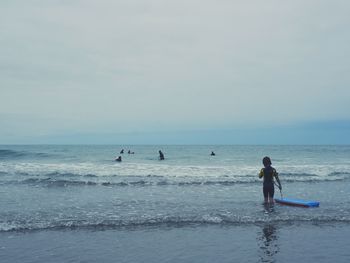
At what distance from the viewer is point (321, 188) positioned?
792 inches

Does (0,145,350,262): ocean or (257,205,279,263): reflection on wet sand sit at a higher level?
(257,205,279,263): reflection on wet sand

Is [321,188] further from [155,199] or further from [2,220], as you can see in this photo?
[2,220]

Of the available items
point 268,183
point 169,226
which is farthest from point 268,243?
point 268,183

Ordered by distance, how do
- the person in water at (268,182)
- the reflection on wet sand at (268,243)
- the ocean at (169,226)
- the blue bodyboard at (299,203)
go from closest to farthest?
the reflection on wet sand at (268,243) < the ocean at (169,226) < the blue bodyboard at (299,203) < the person in water at (268,182)

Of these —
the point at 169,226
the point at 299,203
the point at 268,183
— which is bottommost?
the point at 169,226

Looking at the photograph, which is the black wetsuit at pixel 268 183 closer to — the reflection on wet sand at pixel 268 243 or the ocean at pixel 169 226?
the ocean at pixel 169 226

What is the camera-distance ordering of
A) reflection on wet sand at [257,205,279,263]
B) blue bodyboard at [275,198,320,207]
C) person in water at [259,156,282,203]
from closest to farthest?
1. reflection on wet sand at [257,205,279,263]
2. blue bodyboard at [275,198,320,207]
3. person in water at [259,156,282,203]

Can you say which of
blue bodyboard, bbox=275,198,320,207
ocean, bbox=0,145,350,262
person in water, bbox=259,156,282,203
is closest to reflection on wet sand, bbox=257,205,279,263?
ocean, bbox=0,145,350,262

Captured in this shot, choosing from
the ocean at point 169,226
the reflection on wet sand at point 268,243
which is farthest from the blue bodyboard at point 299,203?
the reflection on wet sand at point 268,243

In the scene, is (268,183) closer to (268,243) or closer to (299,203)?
(299,203)

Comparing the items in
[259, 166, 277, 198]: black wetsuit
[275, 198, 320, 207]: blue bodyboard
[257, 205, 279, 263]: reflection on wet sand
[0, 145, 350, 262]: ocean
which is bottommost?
[0, 145, 350, 262]: ocean

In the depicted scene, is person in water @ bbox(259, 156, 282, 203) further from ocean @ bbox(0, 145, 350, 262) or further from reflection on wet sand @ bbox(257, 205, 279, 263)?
reflection on wet sand @ bbox(257, 205, 279, 263)

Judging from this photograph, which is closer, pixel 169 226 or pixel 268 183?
pixel 169 226

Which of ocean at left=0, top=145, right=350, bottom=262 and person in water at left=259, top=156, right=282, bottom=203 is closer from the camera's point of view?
ocean at left=0, top=145, right=350, bottom=262
